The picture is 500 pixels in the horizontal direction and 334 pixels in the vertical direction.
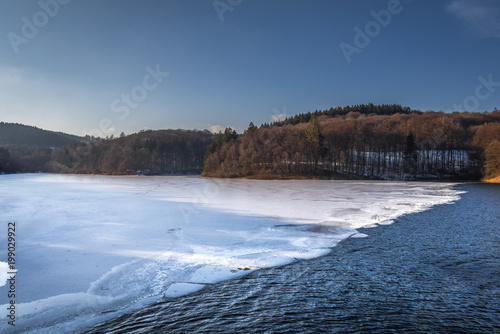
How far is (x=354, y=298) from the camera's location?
5.95 m

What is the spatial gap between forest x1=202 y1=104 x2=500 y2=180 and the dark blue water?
192ft

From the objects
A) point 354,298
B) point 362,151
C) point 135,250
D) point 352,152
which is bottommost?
point 354,298

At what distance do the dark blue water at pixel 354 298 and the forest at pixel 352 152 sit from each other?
192 ft

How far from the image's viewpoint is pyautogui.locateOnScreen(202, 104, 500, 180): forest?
2680 inches

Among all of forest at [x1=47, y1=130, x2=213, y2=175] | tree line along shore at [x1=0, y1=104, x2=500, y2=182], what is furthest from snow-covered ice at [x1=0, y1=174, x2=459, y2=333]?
forest at [x1=47, y1=130, x2=213, y2=175]

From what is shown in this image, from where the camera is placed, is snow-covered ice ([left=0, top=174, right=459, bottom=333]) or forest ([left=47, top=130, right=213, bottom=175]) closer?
snow-covered ice ([left=0, top=174, right=459, bottom=333])

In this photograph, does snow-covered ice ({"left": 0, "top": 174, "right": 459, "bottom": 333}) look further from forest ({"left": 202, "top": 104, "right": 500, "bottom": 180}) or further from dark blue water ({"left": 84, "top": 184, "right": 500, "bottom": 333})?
forest ({"left": 202, "top": 104, "right": 500, "bottom": 180})

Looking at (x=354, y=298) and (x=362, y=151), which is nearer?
(x=354, y=298)

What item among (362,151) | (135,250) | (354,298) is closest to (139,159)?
(362,151)

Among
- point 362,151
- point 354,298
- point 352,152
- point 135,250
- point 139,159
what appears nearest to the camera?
point 354,298

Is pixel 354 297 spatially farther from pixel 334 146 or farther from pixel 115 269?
pixel 334 146

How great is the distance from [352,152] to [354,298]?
74.1 m

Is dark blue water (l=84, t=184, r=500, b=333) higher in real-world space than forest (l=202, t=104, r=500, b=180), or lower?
lower

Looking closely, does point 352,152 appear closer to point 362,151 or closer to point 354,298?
point 362,151
